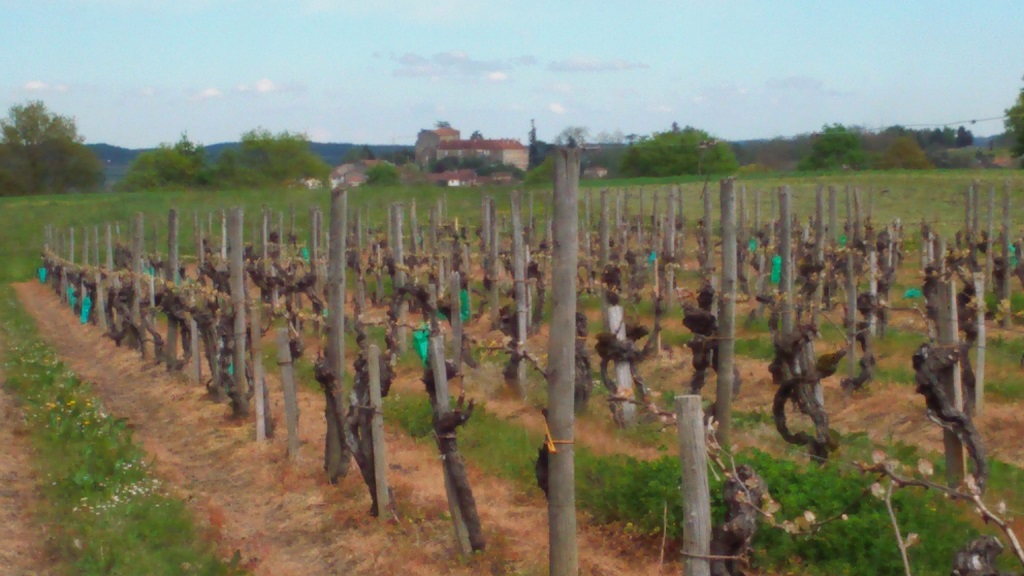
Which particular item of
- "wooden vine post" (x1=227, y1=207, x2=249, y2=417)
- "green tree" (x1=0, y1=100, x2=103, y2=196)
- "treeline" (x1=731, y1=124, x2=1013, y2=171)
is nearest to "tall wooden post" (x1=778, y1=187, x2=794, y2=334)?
"treeline" (x1=731, y1=124, x2=1013, y2=171)

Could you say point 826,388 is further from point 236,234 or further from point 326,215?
point 326,215

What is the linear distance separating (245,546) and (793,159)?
23.8 feet

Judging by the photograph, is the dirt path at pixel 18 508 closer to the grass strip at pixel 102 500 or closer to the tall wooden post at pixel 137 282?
the grass strip at pixel 102 500

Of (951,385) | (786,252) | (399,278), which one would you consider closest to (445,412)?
(786,252)

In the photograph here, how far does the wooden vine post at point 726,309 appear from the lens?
816 centimetres

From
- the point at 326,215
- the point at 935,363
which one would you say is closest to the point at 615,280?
the point at 935,363

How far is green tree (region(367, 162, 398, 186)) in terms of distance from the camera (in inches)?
1748

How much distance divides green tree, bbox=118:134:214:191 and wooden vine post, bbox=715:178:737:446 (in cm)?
6802

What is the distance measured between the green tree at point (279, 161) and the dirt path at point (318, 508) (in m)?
60.3

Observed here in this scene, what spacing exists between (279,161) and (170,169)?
10988mm

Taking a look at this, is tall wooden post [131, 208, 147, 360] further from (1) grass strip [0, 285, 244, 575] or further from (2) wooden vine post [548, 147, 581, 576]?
(2) wooden vine post [548, 147, 581, 576]

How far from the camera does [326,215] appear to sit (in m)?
43.1

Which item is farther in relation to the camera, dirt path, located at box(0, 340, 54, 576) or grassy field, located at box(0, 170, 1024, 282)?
grassy field, located at box(0, 170, 1024, 282)

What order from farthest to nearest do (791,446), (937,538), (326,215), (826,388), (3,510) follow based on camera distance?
(326,215)
(826,388)
(791,446)
(3,510)
(937,538)
